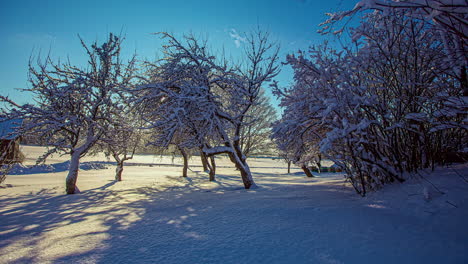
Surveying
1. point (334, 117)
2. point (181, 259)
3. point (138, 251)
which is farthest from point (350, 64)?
point (138, 251)

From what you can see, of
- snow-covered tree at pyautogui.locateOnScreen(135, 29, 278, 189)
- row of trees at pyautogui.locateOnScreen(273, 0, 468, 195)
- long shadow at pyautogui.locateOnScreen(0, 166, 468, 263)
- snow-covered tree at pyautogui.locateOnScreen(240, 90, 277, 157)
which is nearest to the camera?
long shadow at pyautogui.locateOnScreen(0, 166, 468, 263)

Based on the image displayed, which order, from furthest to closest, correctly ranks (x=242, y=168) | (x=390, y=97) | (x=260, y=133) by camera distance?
(x=260, y=133)
(x=242, y=168)
(x=390, y=97)

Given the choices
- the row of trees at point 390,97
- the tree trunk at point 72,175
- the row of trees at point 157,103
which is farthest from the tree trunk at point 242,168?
the tree trunk at point 72,175

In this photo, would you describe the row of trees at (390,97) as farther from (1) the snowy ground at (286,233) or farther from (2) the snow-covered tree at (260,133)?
(2) the snow-covered tree at (260,133)

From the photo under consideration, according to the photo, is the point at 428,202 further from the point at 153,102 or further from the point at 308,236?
the point at 153,102

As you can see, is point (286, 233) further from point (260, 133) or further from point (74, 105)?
point (260, 133)

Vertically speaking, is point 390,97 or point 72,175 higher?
point 390,97

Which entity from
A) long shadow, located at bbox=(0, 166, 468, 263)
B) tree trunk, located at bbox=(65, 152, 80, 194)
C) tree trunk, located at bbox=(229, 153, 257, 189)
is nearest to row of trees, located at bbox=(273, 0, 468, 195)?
long shadow, located at bbox=(0, 166, 468, 263)

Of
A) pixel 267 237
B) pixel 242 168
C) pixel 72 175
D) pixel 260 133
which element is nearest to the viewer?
pixel 267 237

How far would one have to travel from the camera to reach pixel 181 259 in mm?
1981

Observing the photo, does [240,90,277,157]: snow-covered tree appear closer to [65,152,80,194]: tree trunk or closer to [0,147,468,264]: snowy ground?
[65,152,80,194]: tree trunk

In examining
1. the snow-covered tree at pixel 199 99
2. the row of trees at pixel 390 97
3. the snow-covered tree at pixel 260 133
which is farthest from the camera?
the snow-covered tree at pixel 260 133

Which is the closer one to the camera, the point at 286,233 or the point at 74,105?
the point at 286,233

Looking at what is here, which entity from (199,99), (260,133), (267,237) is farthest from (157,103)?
(260,133)
